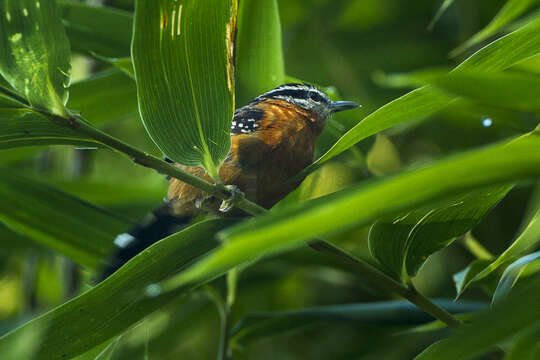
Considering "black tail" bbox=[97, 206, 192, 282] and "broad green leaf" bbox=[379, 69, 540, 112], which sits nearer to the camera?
"broad green leaf" bbox=[379, 69, 540, 112]

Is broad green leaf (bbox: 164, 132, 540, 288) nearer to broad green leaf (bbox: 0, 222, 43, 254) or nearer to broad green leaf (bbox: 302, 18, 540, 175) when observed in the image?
broad green leaf (bbox: 302, 18, 540, 175)

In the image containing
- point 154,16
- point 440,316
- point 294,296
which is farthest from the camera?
point 294,296

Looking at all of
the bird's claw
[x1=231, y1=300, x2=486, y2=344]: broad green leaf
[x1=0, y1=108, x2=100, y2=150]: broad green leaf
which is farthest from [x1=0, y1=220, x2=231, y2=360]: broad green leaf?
[x1=231, y1=300, x2=486, y2=344]: broad green leaf

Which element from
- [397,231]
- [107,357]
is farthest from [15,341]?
[397,231]

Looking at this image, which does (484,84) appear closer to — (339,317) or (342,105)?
(342,105)

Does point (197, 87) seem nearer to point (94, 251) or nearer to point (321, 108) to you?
point (321, 108)

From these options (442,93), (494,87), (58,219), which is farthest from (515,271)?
(58,219)
